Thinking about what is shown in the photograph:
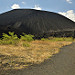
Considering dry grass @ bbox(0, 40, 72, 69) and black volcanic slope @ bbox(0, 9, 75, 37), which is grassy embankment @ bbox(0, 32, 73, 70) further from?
black volcanic slope @ bbox(0, 9, 75, 37)

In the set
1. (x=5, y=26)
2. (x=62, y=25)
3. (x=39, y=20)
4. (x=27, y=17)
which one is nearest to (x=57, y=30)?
(x=62, y=25)

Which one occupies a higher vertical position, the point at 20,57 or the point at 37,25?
the point at 37,25

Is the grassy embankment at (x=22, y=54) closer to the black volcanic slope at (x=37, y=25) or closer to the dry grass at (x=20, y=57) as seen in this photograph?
the dry grass at (x=20, y=57)

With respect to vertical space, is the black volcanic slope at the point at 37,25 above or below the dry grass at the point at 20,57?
above

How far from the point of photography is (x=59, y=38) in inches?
519

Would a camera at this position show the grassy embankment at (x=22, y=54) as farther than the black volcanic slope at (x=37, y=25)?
No

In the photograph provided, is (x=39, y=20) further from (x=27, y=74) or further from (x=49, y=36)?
(x=27, y=74)

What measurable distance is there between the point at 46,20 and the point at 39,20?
85 cm

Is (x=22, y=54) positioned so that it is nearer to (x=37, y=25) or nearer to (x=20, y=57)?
(x=20, y=57)

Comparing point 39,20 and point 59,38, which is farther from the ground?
point 39,20

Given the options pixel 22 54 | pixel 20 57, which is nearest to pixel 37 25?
pixel 22 54

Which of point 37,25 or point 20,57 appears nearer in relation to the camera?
point 20,57

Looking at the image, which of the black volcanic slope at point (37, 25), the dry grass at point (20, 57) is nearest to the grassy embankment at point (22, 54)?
the dry grass at point (20, 57)

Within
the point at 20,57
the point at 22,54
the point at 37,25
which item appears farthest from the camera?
the point at 37,25
